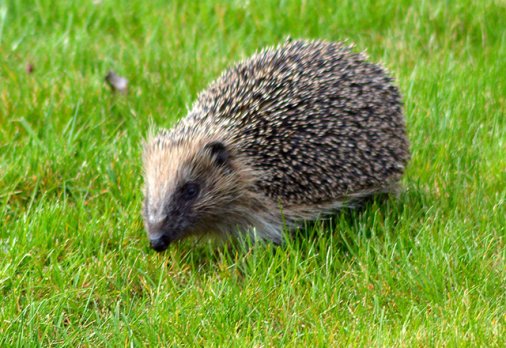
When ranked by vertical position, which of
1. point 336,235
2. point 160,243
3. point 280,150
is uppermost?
point 280,150

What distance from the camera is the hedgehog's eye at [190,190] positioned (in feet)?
17.9

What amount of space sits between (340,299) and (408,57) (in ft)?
11.0

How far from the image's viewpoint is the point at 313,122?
5.68m

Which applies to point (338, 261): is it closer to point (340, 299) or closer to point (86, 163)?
point (340, 299)

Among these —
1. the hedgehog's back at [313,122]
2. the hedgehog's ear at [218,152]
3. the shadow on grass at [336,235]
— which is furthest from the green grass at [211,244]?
the hedgehog's ear at [218,152]

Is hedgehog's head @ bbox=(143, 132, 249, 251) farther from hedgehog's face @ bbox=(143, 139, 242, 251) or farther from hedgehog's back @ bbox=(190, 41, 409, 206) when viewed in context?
hedgehog's back @ bbox=(190, 41, 409, 206)

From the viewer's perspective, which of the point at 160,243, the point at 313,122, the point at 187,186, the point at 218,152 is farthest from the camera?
the point at 313,122

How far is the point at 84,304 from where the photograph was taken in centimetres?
494

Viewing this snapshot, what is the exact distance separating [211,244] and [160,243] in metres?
0.61

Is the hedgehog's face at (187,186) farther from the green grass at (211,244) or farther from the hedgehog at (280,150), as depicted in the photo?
the green grass at (211,244)

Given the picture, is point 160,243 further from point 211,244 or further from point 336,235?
point 336,235

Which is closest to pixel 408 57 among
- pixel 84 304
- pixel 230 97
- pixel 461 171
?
pixel 461 171

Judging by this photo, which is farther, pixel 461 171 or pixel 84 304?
pixel 461 171

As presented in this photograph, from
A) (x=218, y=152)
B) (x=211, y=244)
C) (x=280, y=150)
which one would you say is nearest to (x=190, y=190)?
(x=218, y=152)
